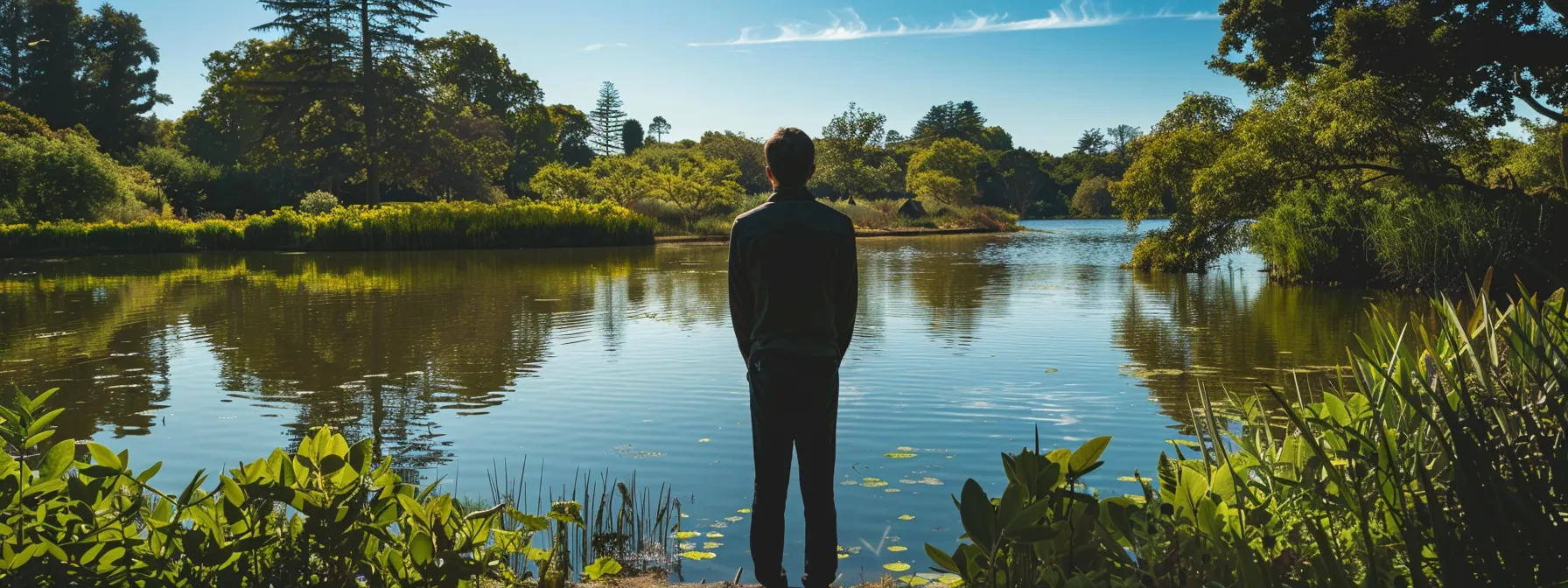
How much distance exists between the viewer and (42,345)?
10430 millimetres

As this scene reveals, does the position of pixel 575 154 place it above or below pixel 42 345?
above

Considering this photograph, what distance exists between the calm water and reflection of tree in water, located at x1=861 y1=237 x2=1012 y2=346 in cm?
11

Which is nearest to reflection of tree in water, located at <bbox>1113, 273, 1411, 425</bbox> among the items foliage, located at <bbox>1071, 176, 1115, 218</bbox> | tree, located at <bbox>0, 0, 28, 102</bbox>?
tree, located at <bbox>0, 0, 28, 102</bbox>

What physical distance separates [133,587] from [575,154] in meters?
75.7

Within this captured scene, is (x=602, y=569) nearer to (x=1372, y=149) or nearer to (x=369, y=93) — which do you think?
(x=1372, y=149)

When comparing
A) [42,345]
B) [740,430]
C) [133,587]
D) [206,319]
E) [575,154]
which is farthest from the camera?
[575,154]

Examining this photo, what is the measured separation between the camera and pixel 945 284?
1848 centimetres

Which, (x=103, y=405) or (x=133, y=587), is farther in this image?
(x=103, y=405)

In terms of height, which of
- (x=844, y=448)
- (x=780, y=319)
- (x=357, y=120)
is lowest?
(x=844, y=448)

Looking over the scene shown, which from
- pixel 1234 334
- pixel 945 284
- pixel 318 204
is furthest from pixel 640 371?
pixel 318 204

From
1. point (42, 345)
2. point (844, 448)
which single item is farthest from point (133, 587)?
point (42, 345)

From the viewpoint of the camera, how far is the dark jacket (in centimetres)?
331

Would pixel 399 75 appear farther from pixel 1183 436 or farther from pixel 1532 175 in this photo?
pixel 1183 436

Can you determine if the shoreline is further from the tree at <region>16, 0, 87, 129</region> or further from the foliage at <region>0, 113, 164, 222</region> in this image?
the tree at <region>16, 0, 87, 129</region>
